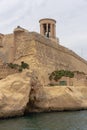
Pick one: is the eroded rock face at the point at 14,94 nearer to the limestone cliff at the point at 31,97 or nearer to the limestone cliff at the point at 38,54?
the limestone cliff at the point at 31,97

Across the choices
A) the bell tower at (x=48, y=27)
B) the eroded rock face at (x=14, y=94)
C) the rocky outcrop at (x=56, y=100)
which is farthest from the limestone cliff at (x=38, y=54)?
the eroded rock face at (x=14, y=94)

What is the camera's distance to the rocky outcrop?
2067 cm

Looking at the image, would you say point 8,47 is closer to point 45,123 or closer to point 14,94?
point 14,94

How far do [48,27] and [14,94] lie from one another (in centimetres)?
2292

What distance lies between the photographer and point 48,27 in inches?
1601

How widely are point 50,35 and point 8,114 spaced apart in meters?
24.3

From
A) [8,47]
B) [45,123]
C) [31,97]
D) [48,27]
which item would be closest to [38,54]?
[8,47]

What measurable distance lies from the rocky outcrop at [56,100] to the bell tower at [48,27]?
1668 cm

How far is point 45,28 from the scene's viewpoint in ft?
135

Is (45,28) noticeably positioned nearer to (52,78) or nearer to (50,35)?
(50,35)

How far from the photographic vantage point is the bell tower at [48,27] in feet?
132

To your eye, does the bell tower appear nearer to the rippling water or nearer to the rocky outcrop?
the rocky outcrop

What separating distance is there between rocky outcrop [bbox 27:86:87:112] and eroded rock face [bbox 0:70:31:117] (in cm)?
138

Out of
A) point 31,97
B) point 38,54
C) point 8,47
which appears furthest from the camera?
point 8,47
